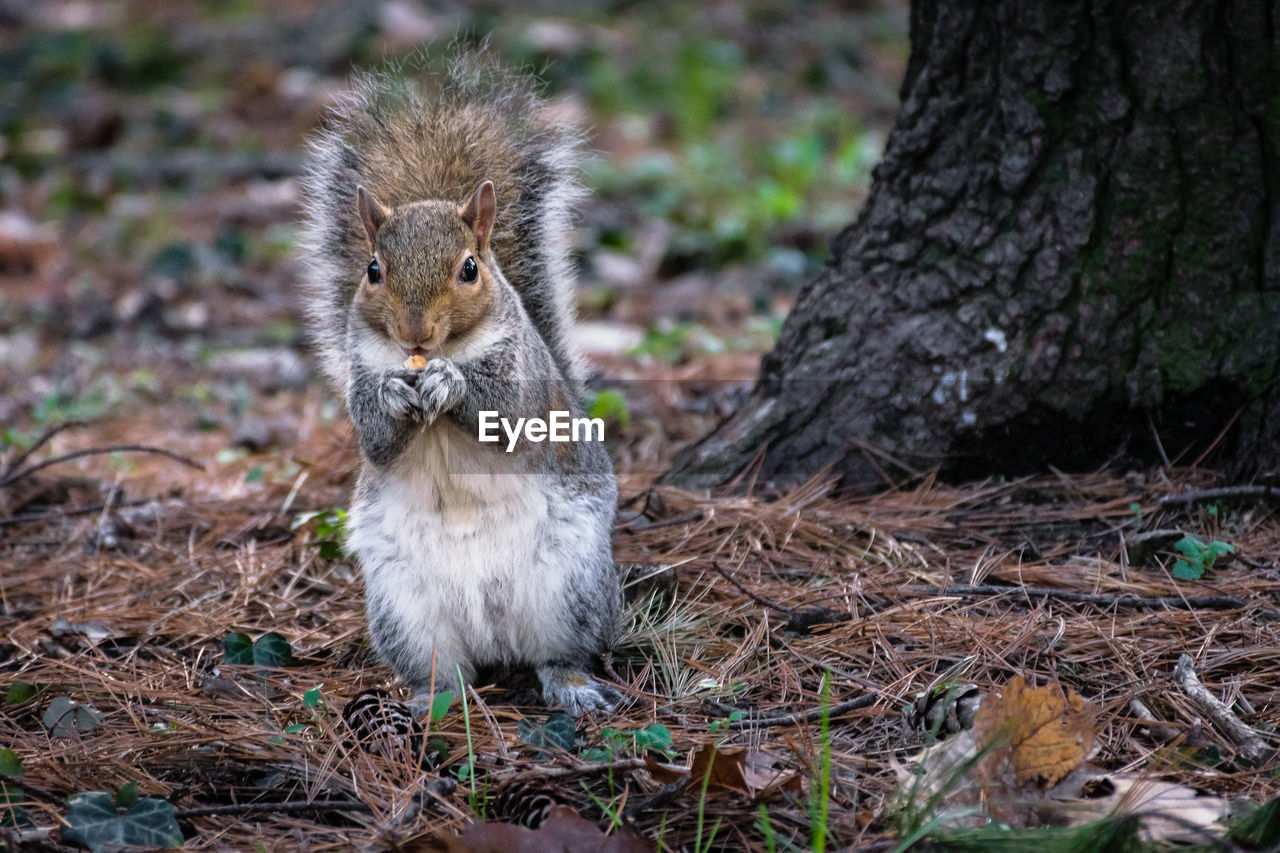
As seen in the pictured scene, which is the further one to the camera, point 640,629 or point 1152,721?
point 640,629

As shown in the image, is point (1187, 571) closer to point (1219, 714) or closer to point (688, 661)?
point (1219, 714)

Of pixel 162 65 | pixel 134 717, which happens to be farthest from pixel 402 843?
pixel 162 65

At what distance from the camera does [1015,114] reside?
251cm

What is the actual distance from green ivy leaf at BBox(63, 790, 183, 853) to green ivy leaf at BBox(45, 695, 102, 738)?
324 mm

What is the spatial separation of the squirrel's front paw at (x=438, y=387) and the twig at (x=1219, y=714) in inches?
48.0

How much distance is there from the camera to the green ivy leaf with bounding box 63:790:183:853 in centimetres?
159

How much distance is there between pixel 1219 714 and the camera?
179cm

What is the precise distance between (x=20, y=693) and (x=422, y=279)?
0.93 m

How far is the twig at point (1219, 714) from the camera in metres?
1.72

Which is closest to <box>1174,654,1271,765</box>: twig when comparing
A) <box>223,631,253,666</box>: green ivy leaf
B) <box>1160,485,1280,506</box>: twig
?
<box>1160,485,1280,506</box>: twig

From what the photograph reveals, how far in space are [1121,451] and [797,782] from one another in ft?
4.23

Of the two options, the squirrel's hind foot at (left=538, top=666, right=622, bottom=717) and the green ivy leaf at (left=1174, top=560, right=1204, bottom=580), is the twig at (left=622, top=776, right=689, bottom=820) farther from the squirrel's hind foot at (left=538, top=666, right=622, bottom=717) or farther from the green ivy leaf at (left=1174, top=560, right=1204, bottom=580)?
the green ivy leaf at (left=1174, top=560, right=1204, bottom=580)

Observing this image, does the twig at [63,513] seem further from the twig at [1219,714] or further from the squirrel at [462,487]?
the twig at [1219,714]

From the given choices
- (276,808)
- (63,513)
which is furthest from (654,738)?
(63,513)
